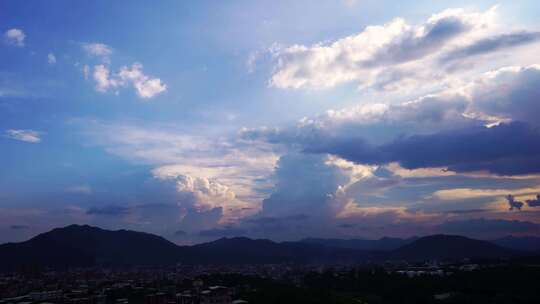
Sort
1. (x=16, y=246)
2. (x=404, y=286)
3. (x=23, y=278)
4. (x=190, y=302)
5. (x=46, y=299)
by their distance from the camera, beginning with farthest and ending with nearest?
(x=16, y=246)
(x=23, y=278)
(x=404, y=286)
(x=46, y=299)
(x=190, y=302)

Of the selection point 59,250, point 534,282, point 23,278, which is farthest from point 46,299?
point 59,250

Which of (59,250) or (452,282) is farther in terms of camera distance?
(59,250)

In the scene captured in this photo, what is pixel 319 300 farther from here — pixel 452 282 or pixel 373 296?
pixel 452 282

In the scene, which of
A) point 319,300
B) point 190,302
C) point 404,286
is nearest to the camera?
point 319,300

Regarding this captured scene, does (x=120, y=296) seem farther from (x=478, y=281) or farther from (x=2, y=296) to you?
(x=478, y=281)

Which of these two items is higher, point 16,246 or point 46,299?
point 16,246

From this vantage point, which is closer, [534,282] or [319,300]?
[319,300]

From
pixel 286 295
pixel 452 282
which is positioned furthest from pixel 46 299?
pixel 452 282

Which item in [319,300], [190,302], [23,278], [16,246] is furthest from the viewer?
[16,246]

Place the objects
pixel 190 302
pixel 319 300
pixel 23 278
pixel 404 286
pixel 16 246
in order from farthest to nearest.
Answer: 1. pixel 16 246
2. pixel 23 278
3. pixel 404 286
4. pixel 190 302
5. pixel 319 300
